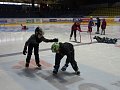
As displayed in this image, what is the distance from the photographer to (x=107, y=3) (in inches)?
1235

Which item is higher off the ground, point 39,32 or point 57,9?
point 57,9

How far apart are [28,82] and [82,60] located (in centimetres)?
260

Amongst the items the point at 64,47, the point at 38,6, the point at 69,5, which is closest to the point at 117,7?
the point at 69,5

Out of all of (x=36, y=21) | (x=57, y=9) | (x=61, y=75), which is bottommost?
(x=61, y=75)

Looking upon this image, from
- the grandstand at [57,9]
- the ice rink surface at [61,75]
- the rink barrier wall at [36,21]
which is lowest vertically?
the ice rink surface at [61,75]

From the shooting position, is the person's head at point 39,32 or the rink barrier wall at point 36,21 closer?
the person's head at point 39,32

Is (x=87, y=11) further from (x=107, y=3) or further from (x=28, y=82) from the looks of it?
(x=28, y=82)

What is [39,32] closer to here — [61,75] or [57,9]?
[61,75]

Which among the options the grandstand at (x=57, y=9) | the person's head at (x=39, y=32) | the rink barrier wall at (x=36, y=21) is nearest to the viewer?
the person's head at (x=39, y=32)

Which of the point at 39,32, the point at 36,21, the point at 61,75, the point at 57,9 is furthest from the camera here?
the point at 57,9

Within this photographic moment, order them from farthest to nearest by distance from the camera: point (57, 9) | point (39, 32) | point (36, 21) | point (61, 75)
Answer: point (57, 9) < point (36, 21) < point (39, 32) < point (61, 75)

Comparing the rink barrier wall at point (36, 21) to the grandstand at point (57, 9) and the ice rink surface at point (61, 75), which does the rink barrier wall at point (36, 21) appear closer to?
the grandstand at point (57, 9)

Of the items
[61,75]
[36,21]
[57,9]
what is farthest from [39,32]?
[57,9]

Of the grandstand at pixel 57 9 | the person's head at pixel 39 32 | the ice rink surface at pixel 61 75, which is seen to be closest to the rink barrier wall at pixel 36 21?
the grandstand at pixel 57 9
